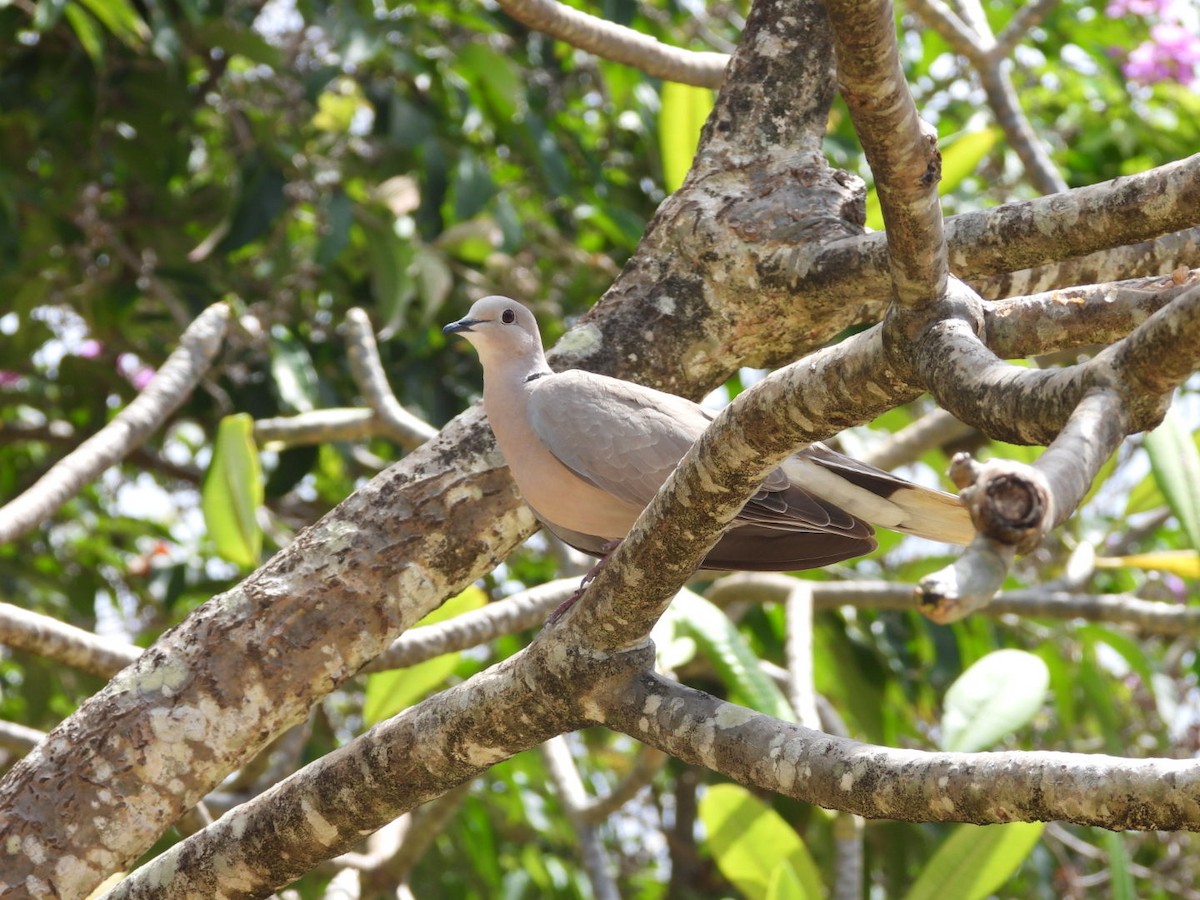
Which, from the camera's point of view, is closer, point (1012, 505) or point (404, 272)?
point (1012, 505)

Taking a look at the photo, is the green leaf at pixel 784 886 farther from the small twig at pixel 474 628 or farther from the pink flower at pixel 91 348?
the pink flower at pixel 91 348

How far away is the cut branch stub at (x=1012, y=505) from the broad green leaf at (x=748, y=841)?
206cm

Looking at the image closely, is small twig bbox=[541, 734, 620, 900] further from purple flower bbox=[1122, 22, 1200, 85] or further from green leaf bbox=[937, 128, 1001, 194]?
purple flower bbox=[1122, 22, 1200, 85]

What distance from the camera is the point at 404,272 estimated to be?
12.7 ft

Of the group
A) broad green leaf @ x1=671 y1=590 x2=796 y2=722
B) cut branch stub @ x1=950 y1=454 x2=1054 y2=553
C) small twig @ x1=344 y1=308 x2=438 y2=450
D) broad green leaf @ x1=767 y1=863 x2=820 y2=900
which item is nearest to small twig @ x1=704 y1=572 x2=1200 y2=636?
broad green leaf @ x1=671 y1=590 x2=796 y2=722

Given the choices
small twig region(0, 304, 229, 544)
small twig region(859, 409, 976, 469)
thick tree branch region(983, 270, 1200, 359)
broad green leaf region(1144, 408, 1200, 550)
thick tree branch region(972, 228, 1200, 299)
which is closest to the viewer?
thick tree branch region(983, 270, 1200, 359)

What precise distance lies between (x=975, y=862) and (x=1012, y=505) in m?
2.15

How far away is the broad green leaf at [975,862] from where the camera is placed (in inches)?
109

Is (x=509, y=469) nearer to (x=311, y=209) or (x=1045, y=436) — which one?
(x=1045, y=436)


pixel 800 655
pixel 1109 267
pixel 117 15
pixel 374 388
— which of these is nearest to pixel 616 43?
pixel 374 388

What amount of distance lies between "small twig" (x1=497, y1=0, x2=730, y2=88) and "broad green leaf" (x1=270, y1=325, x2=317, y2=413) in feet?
4.54

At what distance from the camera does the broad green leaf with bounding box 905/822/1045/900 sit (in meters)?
2.78

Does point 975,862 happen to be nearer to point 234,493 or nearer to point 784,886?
point 784,886

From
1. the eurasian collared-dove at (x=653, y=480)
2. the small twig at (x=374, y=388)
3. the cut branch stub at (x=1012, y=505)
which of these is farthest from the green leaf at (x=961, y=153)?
the cut branch stub at (x=1012, y=505)
